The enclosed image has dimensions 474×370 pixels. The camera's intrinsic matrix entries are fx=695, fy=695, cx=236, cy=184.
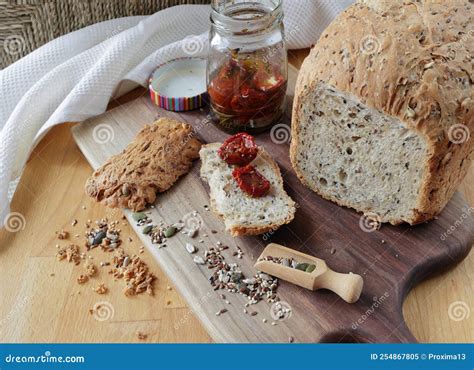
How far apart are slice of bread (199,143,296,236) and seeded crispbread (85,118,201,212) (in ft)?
0.51

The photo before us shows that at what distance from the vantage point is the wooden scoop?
3002 mm

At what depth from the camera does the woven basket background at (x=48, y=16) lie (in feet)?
14.0

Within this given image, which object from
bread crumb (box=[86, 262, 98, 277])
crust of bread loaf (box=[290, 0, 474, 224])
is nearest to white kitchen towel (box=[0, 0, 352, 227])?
bread crumb (box=[86, 262, 98, 277])

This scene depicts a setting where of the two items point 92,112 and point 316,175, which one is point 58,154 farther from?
point 316,175

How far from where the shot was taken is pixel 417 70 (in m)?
2.99

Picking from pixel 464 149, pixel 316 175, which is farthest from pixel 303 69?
pixel 464 149

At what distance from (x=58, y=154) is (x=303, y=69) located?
1.54 metres

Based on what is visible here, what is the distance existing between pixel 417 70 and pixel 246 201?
39.6 inches

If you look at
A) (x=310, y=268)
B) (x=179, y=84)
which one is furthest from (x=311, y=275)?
(x=179, y=84)

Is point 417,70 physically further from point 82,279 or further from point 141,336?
point 82,279

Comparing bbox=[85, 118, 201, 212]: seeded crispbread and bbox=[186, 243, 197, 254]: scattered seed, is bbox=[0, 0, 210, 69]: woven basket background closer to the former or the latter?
bbox=[85, 118, 201, 212]: seeded crispbread

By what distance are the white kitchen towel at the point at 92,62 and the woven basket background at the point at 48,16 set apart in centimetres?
4

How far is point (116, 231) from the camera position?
138 inches

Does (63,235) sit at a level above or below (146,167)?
below
